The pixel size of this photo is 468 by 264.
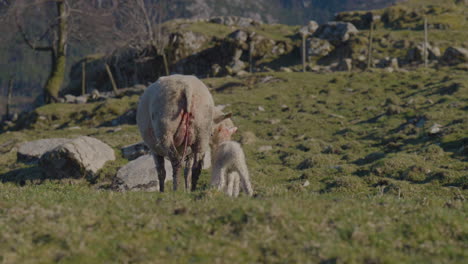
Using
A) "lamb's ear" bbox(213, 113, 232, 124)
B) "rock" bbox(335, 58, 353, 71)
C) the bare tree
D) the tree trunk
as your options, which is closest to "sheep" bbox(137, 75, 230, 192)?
"lamb's ear" bbox(213, 113, 232, 124)

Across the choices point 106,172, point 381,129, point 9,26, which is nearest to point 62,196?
point 106,172

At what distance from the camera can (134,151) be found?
817 inches

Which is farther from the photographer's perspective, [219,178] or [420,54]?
[420,54]

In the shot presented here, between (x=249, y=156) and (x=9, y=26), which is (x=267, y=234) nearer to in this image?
(x=249, y=156)

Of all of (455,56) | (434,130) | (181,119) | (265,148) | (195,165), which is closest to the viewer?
(181,119)

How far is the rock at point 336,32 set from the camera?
6856cm

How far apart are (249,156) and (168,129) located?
11442 millimetres

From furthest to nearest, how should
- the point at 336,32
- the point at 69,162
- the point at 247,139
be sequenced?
the point at 336,32 < the point at 247,139 < the point at 69,162

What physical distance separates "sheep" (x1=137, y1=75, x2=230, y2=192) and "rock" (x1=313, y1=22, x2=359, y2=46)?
61.5 m

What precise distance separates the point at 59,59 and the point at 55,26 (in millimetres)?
3893

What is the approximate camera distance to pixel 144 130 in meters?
11.9

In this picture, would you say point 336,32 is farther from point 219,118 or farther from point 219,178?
point 219,178

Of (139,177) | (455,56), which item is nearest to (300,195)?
(139,177)

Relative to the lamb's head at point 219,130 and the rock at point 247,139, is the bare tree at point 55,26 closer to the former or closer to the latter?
the rock at point 247,139
